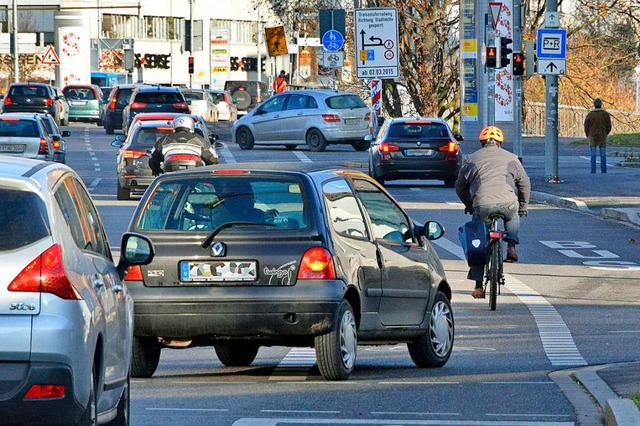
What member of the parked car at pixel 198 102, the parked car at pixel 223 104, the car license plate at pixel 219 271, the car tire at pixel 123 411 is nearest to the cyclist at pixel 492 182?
the car license plate at pixel 219 271

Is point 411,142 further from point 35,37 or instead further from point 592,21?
point 35,37

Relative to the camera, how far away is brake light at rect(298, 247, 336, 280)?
10922 mm

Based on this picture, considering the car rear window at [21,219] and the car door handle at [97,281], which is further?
the car door handle at [97,281]

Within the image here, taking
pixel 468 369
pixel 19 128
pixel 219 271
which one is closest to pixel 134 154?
pixel 19 128

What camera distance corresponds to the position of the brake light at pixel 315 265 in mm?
10922

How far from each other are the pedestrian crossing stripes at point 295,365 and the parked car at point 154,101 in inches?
1484

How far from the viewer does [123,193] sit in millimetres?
31188

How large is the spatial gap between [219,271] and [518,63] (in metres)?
26.0

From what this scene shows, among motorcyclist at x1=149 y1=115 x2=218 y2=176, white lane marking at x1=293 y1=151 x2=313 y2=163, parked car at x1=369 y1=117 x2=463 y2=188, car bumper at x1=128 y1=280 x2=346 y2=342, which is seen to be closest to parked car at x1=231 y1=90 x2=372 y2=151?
white lane marking at x1=293 y1=151 x2=313 y2=163

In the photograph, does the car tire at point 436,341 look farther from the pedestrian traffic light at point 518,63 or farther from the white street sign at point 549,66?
the pedestrian traffic light at point 518,63

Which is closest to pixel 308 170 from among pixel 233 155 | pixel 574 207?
pixel 574 207

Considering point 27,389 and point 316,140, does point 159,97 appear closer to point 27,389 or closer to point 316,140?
point 316,140

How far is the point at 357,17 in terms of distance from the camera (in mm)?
42031

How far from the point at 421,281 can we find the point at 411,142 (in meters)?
22.3
